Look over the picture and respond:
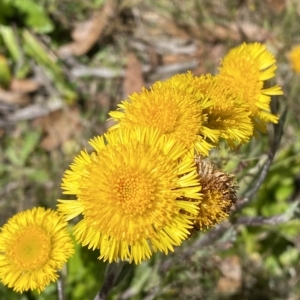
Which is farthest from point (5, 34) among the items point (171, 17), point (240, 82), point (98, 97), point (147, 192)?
point (147, 192)

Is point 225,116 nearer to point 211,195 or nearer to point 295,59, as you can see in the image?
point 211,195

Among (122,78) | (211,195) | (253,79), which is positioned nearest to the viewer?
(211,195)

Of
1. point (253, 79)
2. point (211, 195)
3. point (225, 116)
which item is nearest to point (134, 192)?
point (211, 195)

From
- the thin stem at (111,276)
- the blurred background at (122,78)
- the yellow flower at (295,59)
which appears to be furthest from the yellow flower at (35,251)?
the yellow flower at (295,59)

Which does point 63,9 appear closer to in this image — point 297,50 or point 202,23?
point 202,23

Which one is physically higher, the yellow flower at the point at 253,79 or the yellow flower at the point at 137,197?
the yellow flower at the point at 253,79

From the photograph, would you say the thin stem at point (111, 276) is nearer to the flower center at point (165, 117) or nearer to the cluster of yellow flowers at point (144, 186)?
the cluster of yellow flowers at point (144, 186)
